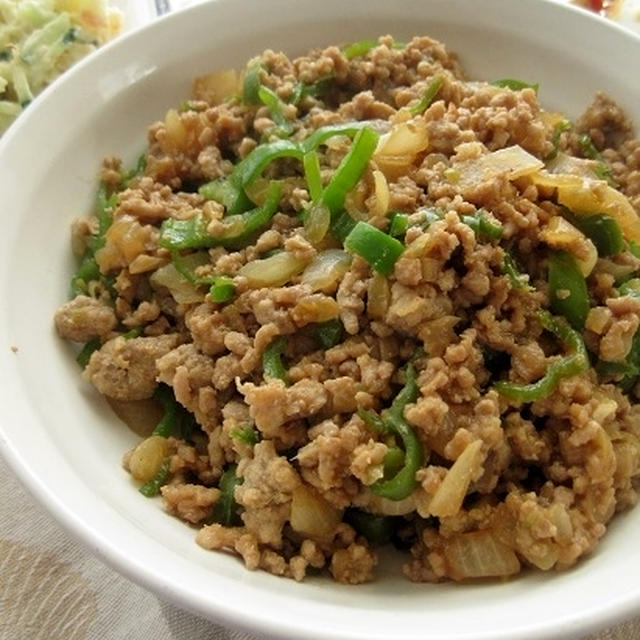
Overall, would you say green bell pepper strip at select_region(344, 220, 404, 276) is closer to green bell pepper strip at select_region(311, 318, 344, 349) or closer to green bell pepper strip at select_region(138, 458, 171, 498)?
green bell pepper strip at select_region(311, 318, 344, 349)

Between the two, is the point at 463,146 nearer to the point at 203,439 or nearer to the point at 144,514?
the point at 203,439

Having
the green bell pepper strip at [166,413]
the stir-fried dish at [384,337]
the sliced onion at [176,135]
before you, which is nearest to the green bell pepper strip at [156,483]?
the stir-fried dish at [384,337]

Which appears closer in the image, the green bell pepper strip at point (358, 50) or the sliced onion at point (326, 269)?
the sliced onion at point (326, 269)

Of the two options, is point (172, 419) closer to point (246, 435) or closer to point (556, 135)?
point (246, 435)

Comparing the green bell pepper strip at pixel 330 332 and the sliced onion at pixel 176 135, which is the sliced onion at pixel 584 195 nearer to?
the green bell pepper strip at pixel 330 332

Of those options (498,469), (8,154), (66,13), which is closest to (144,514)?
(498,469)

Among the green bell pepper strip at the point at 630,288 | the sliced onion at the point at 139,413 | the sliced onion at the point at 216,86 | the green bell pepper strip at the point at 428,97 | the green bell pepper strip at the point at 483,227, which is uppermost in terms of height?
the green bell pepper strip at the point at 428,97

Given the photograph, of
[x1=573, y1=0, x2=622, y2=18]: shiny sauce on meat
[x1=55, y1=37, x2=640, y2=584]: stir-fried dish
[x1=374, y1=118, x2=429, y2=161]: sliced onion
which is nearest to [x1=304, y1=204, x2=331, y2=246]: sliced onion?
[x1=55, y1=37, x2=640, y2=584]: stir-fried dish

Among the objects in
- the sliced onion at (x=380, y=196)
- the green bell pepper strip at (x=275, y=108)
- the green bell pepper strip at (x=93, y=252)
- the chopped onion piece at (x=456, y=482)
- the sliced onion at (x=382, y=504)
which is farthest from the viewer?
the green bell pepper strip at (x=275, y=108)
